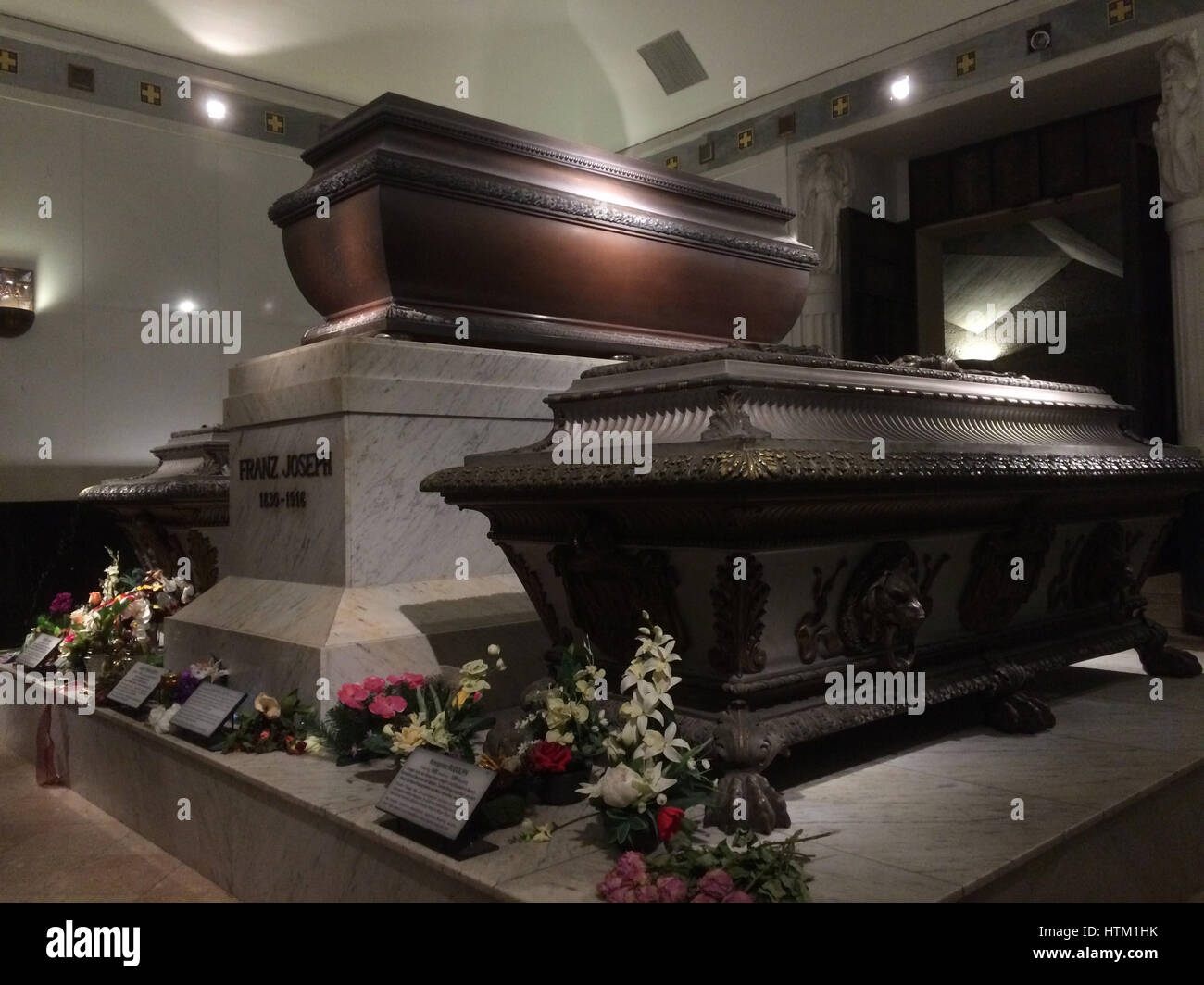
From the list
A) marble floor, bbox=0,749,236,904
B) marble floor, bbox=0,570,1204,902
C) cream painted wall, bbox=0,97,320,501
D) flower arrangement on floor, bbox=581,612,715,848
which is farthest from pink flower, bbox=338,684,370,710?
cream painted wall, bbox=0,97,320,501

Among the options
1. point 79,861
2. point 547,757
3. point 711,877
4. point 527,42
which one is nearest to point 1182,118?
point 527,42

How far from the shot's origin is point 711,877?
1.62 metres

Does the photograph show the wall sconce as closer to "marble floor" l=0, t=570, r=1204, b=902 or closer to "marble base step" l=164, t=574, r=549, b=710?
"marble base step" l=164, t=574, r=549, b=710

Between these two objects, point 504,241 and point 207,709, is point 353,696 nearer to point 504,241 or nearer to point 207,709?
point 207,709

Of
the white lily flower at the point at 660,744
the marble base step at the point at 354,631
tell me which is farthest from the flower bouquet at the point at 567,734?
the marble base step at the point at 354,631

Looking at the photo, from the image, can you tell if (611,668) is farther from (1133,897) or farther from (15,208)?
(15,208)

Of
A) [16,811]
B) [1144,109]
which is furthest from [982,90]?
[16,811]

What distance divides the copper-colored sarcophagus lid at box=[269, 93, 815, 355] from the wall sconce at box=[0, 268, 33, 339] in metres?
3.60

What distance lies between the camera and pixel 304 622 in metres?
2.98

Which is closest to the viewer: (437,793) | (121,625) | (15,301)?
(437,793)

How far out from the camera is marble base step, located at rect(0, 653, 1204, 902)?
184 centimetres

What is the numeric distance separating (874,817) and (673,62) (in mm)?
6931

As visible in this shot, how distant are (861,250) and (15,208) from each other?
5.65m

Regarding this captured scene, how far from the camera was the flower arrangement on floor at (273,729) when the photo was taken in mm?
2674
